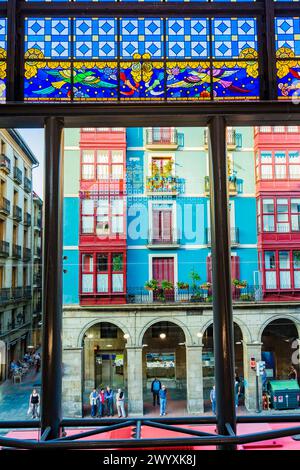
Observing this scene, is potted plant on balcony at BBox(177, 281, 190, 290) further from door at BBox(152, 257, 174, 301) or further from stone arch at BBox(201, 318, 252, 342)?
stone arch at BBox(201, 318, 252, 342)

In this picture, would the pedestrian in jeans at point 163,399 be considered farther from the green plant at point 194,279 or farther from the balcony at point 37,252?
the balcony at point 37,252

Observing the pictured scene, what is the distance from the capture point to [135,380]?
8.82 ft

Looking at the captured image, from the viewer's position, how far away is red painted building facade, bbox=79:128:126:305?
8.96 feet

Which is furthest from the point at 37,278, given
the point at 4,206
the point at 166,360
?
the point at 166,360

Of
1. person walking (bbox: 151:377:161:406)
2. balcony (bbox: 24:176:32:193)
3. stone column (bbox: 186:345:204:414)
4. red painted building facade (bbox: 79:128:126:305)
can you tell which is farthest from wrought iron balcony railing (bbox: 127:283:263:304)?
balcony (bbox: 24:176:32:193)

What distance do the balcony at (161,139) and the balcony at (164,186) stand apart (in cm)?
21

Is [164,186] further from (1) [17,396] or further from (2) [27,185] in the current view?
(1) [17,396]

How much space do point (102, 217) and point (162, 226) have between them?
0.41m

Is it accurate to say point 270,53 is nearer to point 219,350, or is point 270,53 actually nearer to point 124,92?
point 124,92

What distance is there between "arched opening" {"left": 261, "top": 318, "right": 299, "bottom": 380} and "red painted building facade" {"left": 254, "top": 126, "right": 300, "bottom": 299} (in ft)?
0.67

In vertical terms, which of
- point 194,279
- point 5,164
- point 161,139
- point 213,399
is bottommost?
point 213,399

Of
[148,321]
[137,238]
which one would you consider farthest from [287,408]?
[137,238]

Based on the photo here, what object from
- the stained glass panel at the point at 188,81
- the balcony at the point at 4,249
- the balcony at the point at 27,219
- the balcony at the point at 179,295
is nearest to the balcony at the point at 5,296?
the balcony at the point at 4,249

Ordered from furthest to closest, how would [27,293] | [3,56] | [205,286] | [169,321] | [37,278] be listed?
[169,321] → [205,286] → [27,293] → [37,278] → [3,56]
